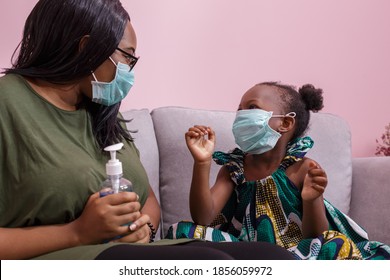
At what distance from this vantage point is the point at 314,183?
1.49 metres

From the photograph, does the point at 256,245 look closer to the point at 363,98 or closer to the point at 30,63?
the point at 30,63

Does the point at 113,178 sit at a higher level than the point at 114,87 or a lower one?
lower

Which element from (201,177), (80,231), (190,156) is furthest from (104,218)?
(190,156)

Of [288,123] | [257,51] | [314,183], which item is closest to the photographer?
[314,183]

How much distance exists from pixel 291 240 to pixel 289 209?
9 cm

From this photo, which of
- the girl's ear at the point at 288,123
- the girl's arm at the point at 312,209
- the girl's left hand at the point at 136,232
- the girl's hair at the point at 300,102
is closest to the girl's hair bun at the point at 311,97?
the girl's hair at the point at 300,102

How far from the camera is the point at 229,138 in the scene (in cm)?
195

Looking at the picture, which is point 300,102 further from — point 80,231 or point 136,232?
point 80,231

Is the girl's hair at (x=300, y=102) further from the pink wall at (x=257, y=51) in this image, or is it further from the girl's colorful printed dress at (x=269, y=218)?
the pink wall at (x=257, y=51)

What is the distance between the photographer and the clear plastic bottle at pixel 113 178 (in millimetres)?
1119

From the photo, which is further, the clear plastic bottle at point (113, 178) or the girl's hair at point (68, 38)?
the girl's hair at point (68, 38)

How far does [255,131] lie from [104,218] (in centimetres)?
72

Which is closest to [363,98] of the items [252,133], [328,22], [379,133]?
[379,133]

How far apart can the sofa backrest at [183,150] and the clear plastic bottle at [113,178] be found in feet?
2.29
